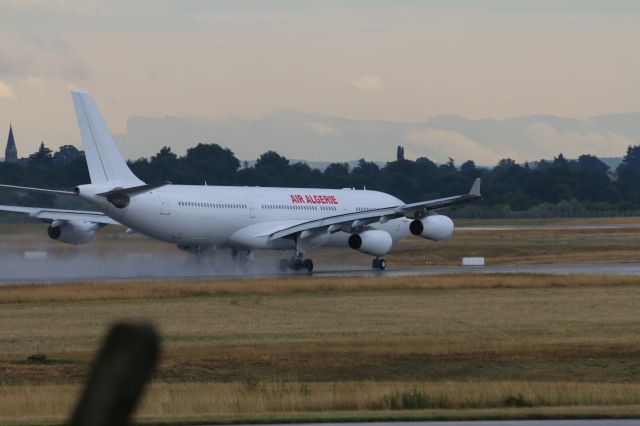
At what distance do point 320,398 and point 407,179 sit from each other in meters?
130

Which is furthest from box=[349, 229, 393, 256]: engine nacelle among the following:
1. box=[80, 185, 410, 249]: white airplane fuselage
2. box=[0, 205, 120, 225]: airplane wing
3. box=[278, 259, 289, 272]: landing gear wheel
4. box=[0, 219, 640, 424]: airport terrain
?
box=[0, 205, 120, 225]: airplane wing

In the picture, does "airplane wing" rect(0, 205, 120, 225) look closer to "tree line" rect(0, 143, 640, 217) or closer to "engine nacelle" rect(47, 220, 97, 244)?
"engine nacelle" rect(47, 220, 97, 244)

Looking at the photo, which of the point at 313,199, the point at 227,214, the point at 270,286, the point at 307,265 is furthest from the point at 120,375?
the point at 313,199

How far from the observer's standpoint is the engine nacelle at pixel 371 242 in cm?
5872

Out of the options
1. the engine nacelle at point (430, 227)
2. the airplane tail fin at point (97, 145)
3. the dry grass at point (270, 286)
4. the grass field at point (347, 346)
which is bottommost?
the grass field at point (347, 346)

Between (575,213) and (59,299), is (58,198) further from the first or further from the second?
(575,213)

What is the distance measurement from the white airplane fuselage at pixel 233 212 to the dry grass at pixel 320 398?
30.1 metres

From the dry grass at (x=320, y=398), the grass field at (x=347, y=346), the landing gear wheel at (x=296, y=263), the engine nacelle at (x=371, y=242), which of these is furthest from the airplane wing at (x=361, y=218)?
the dry grass at (x=320, y=398)

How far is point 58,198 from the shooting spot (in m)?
61.2

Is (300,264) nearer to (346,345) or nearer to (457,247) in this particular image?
(346,345)

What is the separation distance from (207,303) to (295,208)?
69.7ft


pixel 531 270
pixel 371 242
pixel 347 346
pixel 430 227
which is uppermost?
pixel 430 227

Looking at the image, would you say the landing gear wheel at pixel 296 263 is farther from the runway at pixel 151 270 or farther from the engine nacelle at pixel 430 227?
the engine nacelle at pixel 430 227

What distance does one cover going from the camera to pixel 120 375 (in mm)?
1863
